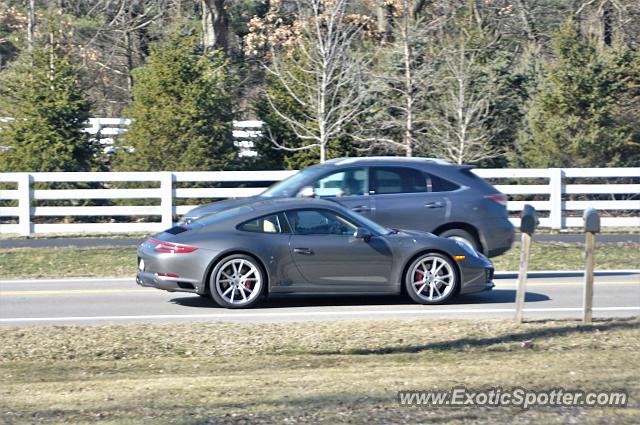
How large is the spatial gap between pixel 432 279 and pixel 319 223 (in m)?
1.53

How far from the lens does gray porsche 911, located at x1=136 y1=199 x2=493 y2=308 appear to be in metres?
11.6

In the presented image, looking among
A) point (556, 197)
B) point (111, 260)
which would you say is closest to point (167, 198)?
point (111, 260)

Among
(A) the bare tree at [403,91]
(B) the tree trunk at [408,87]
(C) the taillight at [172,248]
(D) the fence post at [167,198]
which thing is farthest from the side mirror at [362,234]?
(B) the tree trunk at [408,87]

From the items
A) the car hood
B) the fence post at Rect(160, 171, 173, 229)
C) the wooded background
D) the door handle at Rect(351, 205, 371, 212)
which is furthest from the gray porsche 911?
the wooded background

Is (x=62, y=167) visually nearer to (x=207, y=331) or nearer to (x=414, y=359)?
(x=207, y=331)

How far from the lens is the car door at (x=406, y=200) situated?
45.3 ft

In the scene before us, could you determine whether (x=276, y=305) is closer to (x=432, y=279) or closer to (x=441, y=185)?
(x=432, y=279)

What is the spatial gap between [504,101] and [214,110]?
8.30 m

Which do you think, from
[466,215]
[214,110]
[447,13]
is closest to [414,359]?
[466,215]

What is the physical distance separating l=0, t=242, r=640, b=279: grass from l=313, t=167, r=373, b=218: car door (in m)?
3.19

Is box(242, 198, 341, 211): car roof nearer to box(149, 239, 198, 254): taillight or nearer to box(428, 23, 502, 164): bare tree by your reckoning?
box(149, 239, 198, 254): taillight

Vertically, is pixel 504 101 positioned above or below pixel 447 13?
below

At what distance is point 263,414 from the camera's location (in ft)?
21.3

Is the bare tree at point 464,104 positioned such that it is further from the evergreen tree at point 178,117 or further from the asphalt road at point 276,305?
the asphalt road at point 276,305
